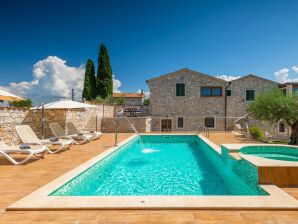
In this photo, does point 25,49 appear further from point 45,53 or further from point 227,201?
point 227,201

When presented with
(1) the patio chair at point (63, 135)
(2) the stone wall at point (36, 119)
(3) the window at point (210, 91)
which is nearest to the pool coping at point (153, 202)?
(1) the patio chair at point (63, 135)

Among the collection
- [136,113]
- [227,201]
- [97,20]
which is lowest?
[227,201]

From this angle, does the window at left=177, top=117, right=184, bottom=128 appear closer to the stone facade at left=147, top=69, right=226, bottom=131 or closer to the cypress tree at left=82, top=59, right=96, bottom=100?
the stone facade at left=147, top=69, right=226, bottom=131

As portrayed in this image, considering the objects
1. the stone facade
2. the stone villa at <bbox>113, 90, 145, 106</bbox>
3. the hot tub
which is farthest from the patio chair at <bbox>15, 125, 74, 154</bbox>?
the stone villa at <bbox>113, 90, 145, 106</bbox>

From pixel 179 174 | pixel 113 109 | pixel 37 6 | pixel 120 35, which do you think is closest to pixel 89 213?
pixel 179 174

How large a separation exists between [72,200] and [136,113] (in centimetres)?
1987

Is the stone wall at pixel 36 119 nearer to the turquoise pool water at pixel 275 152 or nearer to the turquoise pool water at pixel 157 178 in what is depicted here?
the turquoise pool water at pixel 157 178

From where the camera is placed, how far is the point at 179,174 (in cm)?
716

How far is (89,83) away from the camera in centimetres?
3500

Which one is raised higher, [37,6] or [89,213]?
[37,6]

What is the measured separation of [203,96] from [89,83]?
771 inches

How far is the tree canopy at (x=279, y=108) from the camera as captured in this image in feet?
41.1

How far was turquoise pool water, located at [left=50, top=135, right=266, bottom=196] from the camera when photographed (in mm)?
5410

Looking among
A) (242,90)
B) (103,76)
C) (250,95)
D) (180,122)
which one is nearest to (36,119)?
A: (180,122)
